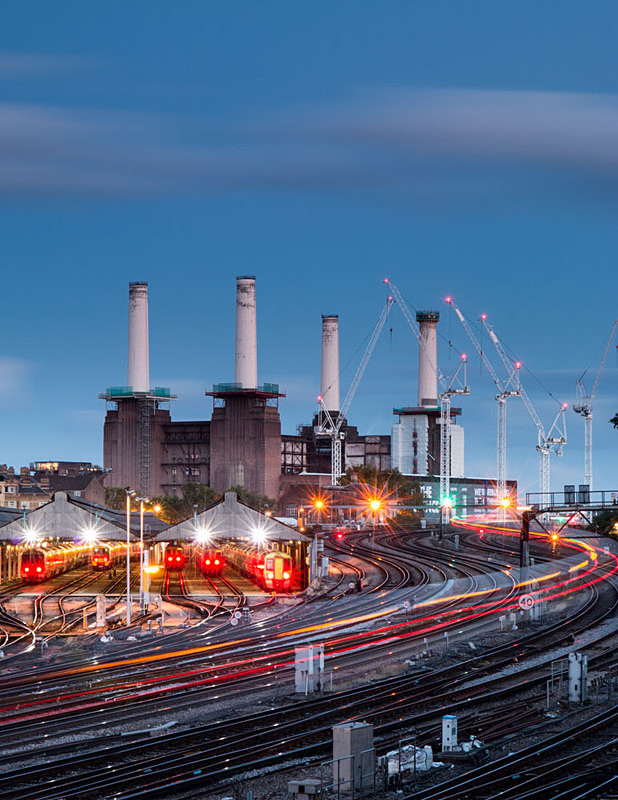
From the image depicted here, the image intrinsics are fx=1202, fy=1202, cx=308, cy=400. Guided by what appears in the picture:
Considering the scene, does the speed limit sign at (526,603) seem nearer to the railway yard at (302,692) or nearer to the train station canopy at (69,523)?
the railway yard at (302,692)

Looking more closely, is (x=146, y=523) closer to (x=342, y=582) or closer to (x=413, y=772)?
(x=342, y=582)

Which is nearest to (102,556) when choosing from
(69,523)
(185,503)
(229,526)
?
(69,523)

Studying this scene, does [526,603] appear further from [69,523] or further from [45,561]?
[69,523]

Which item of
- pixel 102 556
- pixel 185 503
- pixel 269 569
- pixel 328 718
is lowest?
pixel 102 556

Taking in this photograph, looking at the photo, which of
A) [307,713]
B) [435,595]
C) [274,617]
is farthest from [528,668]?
[435,595]

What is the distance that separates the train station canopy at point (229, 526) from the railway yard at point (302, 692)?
7.33 m

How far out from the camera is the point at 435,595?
81.3 metres

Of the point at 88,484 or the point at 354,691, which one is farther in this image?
the point at 88,484

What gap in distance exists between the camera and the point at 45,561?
9312 centimetres

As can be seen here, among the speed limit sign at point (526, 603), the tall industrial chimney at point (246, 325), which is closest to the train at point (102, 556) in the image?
the speed limit sign at point (526, 603)

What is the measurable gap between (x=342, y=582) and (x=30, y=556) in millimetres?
23714

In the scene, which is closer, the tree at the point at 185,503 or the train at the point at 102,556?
the train at the point at 102,556

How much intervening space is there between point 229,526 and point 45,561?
14.5 m

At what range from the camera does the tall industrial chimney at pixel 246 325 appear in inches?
7707
